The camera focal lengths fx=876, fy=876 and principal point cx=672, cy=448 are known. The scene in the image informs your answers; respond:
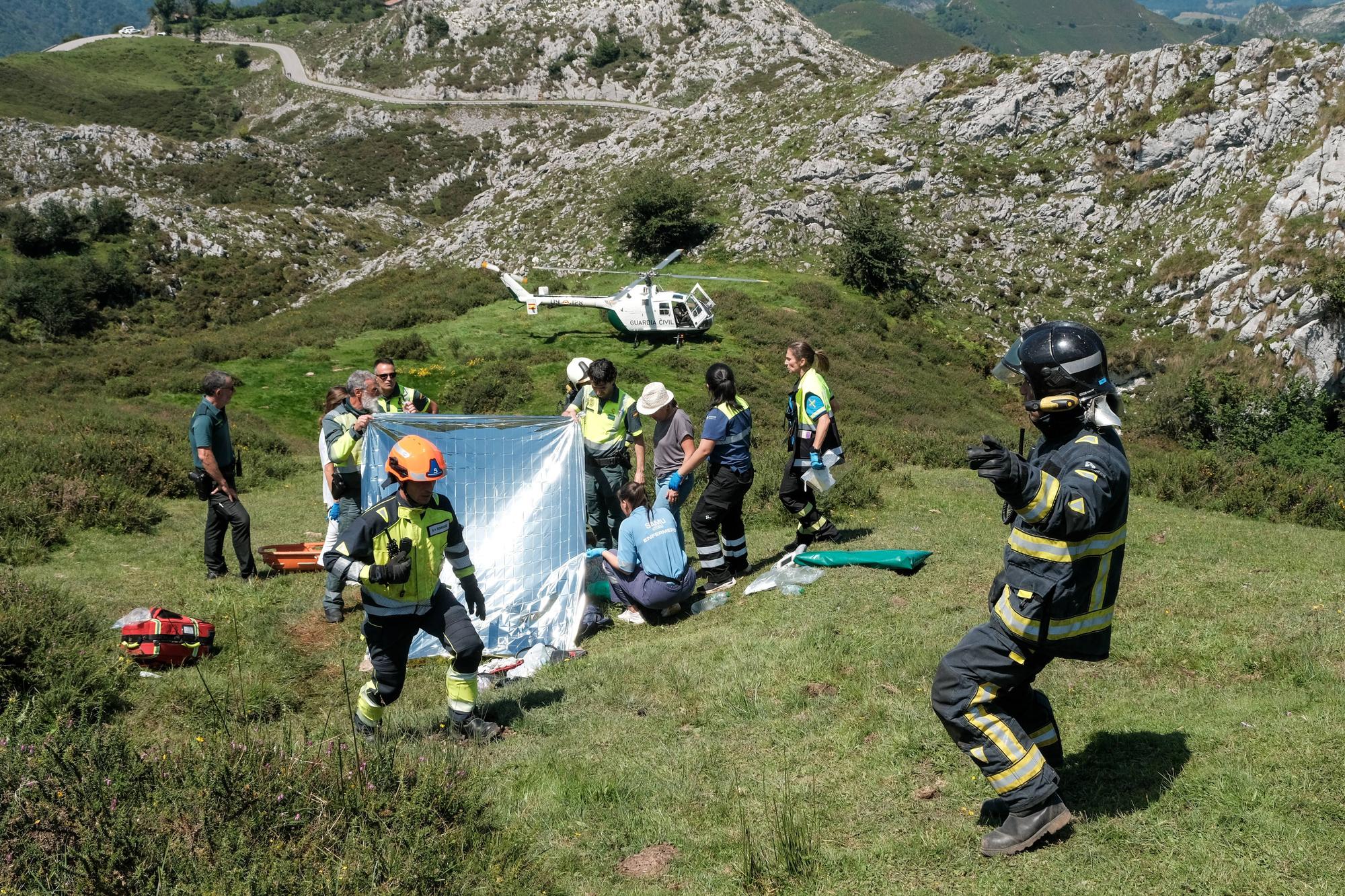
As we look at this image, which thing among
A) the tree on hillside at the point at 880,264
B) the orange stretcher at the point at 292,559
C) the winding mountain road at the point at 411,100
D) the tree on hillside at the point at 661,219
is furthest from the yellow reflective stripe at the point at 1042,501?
the winding mountain road at the point at 411,100

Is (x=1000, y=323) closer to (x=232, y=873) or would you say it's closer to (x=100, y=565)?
(x=100, y=565)

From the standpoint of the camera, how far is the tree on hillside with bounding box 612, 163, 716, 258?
137 feet

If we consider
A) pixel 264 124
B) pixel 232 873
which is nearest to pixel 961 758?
pixel 232 873

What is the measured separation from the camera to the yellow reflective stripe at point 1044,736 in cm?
446

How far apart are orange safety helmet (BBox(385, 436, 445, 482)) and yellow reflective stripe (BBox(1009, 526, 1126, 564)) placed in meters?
3.43

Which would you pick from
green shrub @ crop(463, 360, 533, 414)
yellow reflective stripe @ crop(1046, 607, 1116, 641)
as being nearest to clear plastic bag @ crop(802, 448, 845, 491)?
yellow reflective stripe @ crop(1046, 607, 1116, 641)

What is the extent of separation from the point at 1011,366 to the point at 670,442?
5.50m

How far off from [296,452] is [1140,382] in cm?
2939

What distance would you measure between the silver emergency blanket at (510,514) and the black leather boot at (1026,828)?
4820 mm

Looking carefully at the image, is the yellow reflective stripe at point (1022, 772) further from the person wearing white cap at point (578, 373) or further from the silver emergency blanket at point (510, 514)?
the person wearing white cap at point (578, 373)

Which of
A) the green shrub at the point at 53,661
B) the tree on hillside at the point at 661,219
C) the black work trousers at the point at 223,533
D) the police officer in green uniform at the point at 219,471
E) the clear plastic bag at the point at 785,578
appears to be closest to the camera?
the green shrub at the point at 53,661

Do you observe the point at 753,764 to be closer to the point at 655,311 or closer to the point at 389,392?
the point at 389,392

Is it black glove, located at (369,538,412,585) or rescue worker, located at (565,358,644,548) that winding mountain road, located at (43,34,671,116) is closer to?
rescue worker, located at (565,358,644,548)

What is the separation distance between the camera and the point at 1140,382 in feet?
108
